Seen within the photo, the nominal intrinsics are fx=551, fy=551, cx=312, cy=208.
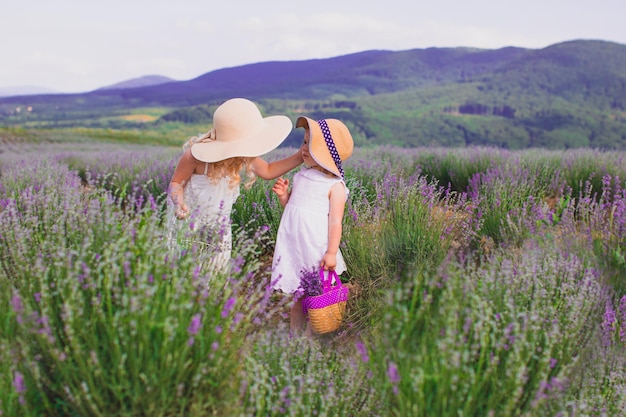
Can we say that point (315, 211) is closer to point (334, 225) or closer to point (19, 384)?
point (334, 225)

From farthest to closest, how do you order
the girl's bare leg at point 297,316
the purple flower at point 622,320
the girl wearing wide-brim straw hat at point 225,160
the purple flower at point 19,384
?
the girl's bare leg at point 297,316, the girl wearing wide-brim straw hat at point 225,160, the purple flower at point 622,320, the purple flower at point 19,384

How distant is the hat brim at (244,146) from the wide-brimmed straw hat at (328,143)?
18cm

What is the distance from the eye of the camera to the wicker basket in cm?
294

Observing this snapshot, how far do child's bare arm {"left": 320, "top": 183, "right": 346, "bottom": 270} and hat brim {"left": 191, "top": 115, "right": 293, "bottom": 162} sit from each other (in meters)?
0.43

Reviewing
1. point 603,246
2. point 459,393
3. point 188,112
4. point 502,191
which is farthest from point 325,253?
point 188,112

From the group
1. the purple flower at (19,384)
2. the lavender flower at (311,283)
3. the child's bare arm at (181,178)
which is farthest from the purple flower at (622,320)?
the purple flower at (19,384)

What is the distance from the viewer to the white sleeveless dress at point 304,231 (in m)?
3.04

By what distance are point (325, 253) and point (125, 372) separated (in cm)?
151

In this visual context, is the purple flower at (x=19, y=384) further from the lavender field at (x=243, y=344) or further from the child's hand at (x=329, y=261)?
the child's hand at (x=329, y=261)

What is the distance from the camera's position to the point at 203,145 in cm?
312

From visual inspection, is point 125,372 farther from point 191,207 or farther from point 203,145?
point 203,145

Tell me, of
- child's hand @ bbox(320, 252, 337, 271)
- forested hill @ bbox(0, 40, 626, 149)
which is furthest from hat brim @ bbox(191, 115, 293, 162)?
forested hill @ bbox(0, 40, 626, 149)

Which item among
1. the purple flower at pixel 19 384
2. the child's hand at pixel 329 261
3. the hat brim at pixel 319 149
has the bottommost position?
the child's hand at pixel 329 261

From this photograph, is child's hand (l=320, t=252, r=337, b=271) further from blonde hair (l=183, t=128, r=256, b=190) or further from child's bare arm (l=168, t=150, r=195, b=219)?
child's bare arm (l=168, t=150, r=195, b=219)
